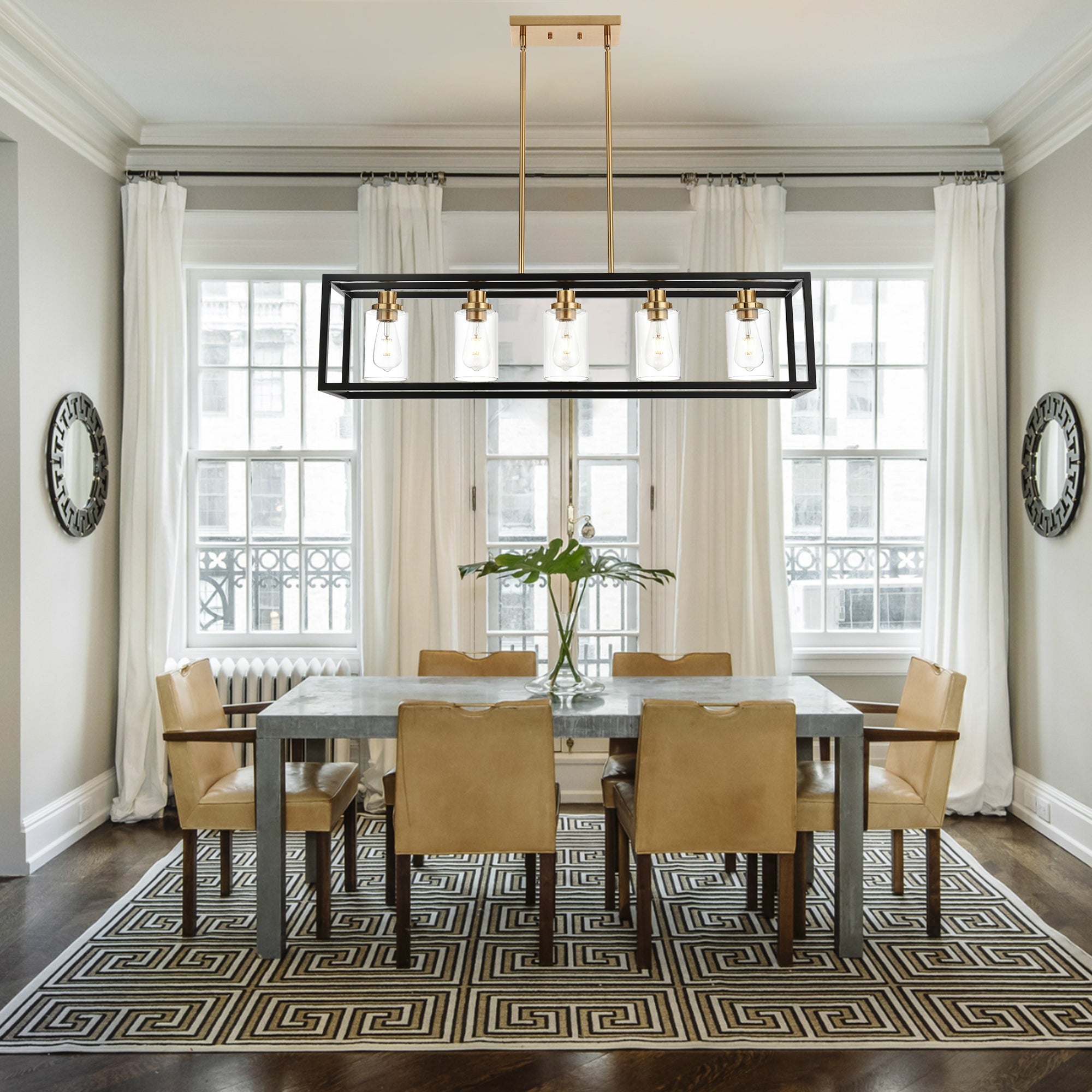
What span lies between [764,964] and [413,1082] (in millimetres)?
1158

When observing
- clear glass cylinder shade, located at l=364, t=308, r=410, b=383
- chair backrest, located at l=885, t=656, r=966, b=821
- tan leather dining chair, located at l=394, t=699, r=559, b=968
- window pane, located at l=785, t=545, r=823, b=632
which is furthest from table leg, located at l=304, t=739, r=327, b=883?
window pane, located at l=785, t=545, r=823, b=632

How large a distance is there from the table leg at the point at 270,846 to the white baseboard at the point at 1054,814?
3121 mm

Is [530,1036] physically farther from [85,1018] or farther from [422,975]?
[85,1018]

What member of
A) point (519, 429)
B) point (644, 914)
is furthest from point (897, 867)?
Result: point (519, 429)

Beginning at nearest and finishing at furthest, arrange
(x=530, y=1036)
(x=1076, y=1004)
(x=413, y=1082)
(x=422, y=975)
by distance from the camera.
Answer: (x=413, y=1082)
(x=530, y=1036)
(x=1076, y=1004)
(x=422, y=975)

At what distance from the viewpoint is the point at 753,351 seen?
279cm

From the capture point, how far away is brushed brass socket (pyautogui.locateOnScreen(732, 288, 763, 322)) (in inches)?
110

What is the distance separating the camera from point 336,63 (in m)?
3.82

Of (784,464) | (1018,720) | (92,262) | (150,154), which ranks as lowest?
(1018,720)

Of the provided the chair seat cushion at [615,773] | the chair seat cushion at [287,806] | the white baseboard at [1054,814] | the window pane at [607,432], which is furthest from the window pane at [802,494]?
the chair seat cushion at [287,806]

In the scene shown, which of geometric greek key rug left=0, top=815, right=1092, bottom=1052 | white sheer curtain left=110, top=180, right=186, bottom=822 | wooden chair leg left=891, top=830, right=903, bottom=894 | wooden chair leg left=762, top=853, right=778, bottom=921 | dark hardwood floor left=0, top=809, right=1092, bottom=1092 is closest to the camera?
dark hardwood floor left=0, top=809, right=1092, bottom=1092

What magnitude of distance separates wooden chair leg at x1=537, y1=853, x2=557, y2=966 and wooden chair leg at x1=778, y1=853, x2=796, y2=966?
2.25ft

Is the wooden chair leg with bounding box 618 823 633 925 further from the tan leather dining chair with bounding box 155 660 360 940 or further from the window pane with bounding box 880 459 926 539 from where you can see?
the window pane with bounding box 880 459 926 539

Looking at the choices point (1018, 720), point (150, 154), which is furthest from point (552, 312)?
point (1018, 720)
